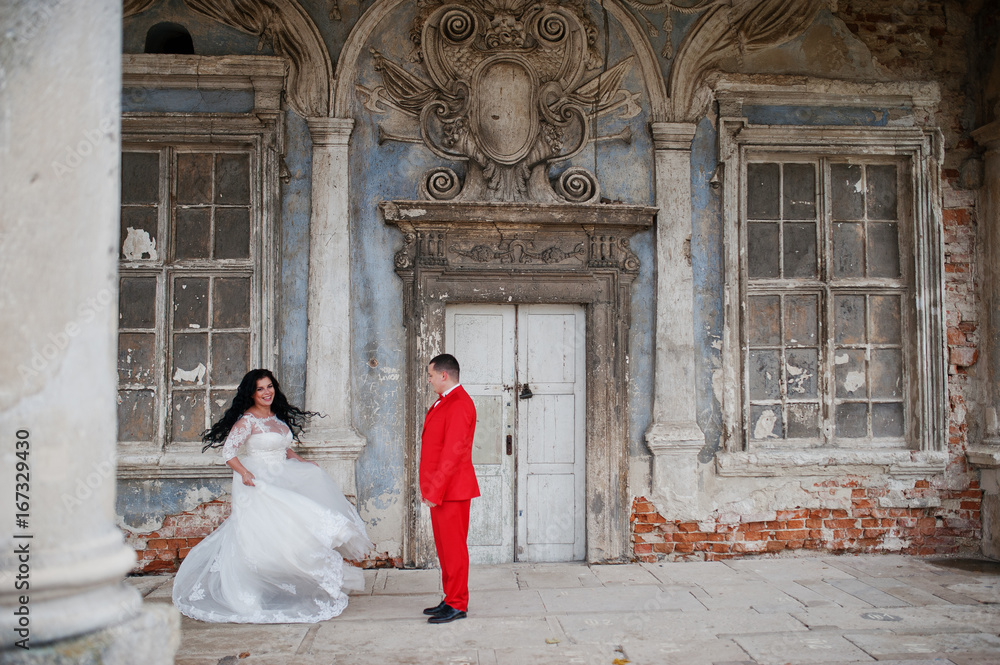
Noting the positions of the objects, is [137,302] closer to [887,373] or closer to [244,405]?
[244,405]

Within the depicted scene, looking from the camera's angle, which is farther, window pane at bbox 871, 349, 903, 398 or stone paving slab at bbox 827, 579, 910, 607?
window pane at bbox 871, 349, 903, 398

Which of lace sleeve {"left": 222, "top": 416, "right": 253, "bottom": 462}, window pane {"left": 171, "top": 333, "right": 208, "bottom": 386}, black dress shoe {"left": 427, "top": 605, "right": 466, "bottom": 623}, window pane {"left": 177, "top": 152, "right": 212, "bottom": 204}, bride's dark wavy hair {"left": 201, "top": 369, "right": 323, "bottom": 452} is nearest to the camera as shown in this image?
black dress shoe {"left": 427, "top": 605, "right": 466, "bottom": 623}

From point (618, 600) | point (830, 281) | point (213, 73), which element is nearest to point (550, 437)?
point (618, 600)

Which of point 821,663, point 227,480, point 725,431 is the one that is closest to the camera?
point 821,663

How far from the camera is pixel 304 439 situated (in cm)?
536

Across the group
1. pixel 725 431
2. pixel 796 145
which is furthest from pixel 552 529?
pixel 796 145

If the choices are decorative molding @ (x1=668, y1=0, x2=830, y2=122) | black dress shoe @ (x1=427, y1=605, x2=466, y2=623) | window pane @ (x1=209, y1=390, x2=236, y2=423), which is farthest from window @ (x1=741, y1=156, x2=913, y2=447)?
window pane @ (x1=209, y1=390, x2=236, y2=423)

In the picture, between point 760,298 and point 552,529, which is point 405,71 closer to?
point 760,298

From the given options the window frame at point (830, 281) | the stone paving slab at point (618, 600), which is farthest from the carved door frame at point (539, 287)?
the window frame at point (830, 281)

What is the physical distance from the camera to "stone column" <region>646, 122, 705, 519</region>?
18.4 feet

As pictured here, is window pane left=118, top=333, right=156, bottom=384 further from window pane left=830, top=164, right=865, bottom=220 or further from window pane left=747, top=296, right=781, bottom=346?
window pane left=830, top=164, right=865, bottom=220

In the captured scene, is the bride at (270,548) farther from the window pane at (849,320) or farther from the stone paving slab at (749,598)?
the window pane at (849,320)

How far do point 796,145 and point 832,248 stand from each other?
891 mm

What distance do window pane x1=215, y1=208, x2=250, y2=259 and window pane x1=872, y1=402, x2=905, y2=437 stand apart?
517cm
